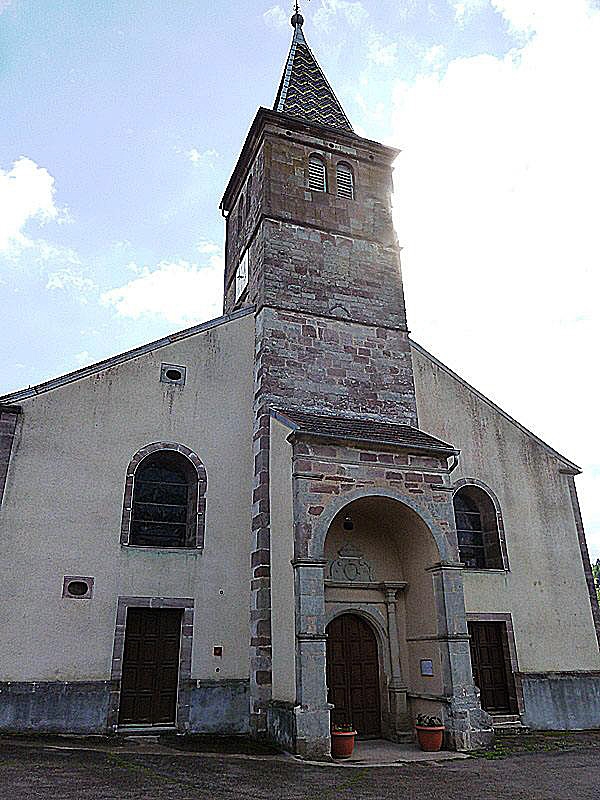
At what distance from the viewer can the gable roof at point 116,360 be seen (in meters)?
10.4

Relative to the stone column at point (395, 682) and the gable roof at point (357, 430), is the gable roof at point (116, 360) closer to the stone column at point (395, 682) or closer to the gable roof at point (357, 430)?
the gable roof at point (357, 430)

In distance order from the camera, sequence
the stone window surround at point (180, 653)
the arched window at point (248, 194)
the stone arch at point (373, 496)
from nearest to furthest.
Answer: the stone arch at point (373, 496) < the stone window surround at point (180, 653) < the arched window at point (248, 194)

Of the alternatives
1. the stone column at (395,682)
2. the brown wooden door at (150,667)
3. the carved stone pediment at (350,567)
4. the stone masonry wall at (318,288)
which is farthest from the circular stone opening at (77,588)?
the stone column at (395,682)

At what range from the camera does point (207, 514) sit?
36.0 feet

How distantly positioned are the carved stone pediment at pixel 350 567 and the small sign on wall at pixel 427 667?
1.59 m

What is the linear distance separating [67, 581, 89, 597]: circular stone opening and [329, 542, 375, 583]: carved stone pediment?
406 centimetres

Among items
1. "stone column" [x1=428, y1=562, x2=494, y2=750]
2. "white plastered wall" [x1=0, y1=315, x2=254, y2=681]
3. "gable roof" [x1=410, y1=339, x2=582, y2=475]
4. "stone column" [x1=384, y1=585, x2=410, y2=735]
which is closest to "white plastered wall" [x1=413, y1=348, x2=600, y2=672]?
"gable roof" [x1=410, y1=339, x2=582, y2=475]

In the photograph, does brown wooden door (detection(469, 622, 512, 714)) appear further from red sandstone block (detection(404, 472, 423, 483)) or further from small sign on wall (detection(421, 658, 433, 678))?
red sandstone block (detection(404, 472, 423, 483))

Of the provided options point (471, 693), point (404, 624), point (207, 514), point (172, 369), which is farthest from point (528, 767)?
point (172, 369)

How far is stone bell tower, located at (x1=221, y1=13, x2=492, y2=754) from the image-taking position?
11406 mm

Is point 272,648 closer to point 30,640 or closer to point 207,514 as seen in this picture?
point 207,514

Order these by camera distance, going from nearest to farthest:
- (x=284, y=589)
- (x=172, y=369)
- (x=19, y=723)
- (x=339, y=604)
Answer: (x=19, y=723), (x=284, y=589), (x=339, y=604), (x=172, y=369)

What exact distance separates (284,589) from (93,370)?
16.7 ft

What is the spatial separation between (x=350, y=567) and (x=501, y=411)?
531 cm
